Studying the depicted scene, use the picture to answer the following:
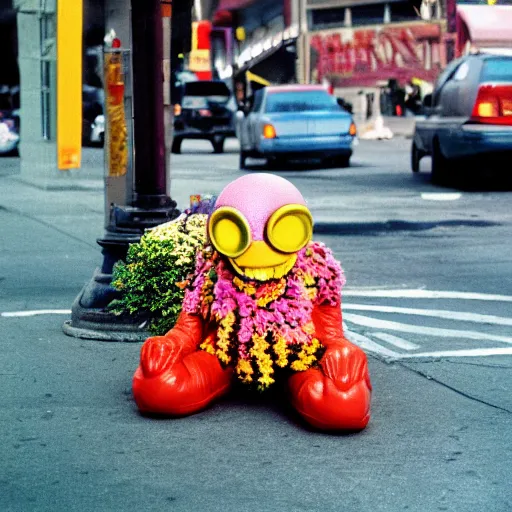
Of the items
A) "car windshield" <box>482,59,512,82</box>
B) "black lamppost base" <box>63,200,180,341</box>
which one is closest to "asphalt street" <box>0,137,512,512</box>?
"black lamppost base" <box>63,200,180,341</box>

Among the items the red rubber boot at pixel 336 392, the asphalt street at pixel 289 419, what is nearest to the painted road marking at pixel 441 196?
the asphalt street at pixel 289 419

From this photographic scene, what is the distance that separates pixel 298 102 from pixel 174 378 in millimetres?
18076

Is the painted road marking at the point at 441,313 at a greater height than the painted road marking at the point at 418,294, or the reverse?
the painted road marking at the point at 418,294

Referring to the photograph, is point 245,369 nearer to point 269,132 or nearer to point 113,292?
point 113,292

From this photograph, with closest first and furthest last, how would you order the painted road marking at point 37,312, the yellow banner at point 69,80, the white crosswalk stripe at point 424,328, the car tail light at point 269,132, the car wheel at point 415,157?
the white crosswalk stripe at point 424,328 → the painted road marking at point 37,312 → the yellow banner at point 69,80 → the car wheel at point 415,157 → the car tail light at point 269,132

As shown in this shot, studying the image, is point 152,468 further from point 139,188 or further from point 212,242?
point 139,188

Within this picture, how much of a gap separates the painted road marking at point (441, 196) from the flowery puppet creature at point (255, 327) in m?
9.88

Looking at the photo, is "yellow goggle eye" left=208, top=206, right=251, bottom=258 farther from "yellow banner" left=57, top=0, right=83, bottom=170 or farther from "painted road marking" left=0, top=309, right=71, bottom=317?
"yellow banner" left=57, top=0, right=83, bottom=170

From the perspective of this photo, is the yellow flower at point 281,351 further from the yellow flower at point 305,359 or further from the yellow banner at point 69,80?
the yellow banner at point 69,80

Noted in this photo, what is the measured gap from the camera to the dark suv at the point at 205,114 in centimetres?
2912

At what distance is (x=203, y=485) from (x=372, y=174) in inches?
626

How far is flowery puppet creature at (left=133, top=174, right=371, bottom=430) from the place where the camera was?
4938 millimetres

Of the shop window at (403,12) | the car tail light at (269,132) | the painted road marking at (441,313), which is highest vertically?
the shop window at (403,12)

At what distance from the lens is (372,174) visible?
65.2ft
